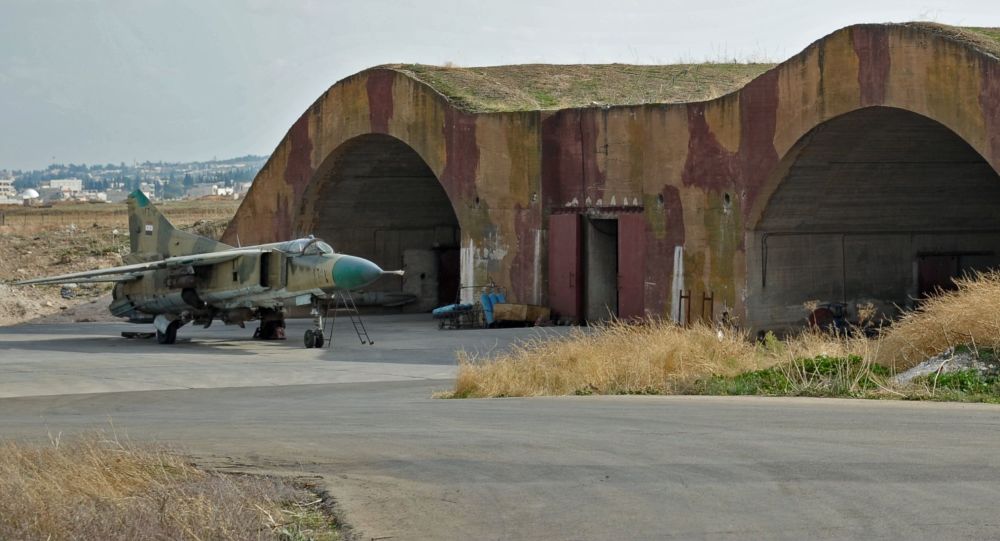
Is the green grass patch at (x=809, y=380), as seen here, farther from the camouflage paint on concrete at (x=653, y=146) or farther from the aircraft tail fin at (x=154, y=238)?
the aircraft tail fin at (x=154, y=238)

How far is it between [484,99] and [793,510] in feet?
94.6

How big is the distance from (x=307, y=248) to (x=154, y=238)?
235 inches

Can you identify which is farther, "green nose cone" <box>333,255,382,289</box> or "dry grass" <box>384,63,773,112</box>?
"dry grass" <box>384,63,773,112</box>

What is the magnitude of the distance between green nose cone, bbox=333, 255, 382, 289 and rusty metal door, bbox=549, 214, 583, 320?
4950mm

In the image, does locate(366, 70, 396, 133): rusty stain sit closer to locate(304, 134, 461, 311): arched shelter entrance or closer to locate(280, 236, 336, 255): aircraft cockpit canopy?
locate(304, 134, 461, 311): arched shelter entrance

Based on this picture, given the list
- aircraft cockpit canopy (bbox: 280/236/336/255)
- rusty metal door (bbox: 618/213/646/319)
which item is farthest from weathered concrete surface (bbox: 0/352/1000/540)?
aircraft cockpit canopy (bbox: 280/236/336/255)

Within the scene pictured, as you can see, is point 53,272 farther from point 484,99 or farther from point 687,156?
point 687,156

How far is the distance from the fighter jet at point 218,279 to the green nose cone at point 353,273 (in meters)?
0.02

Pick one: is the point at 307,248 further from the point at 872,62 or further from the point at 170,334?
the point at 872,62

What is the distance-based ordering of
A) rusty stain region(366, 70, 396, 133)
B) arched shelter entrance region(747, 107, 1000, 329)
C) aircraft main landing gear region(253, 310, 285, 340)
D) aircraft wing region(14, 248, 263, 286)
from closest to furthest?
arched shelter entrance region(747, 107, 1000, 329)
aircraft wing region(14, 248, 263, 286)
aircraft main landing gear region(253, 310, 285, 340)
rusty stain region(366, 70, 396, 133)

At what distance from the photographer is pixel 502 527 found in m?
9.38

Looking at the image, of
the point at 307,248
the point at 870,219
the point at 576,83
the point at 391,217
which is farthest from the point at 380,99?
the point at 870,219

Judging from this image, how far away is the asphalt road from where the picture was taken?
925 centimetres

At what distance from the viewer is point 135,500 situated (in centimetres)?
1011
